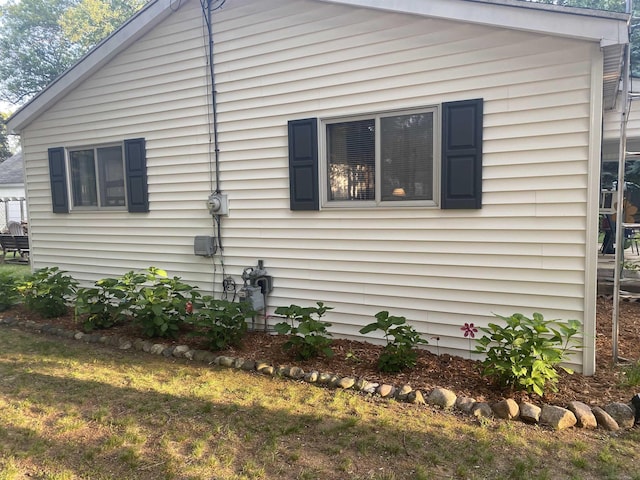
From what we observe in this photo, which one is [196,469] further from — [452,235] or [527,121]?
[527,121]

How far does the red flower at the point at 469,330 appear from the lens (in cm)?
405

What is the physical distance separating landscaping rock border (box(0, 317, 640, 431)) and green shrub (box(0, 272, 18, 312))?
142 inches

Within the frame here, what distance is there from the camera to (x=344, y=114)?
457 cm

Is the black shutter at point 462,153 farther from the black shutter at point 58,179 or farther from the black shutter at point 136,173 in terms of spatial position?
the black shutter at point 58,179

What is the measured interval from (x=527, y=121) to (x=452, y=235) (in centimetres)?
Result: 118

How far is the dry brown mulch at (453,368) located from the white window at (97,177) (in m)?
2.16

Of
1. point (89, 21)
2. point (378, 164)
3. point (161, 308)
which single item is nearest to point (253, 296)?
point (161, 308)

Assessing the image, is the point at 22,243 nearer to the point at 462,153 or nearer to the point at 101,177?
the point at 101,177

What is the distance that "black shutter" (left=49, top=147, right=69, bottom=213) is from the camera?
681cm

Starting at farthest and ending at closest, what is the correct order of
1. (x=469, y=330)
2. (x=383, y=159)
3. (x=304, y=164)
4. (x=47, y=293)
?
(x=47, y=293) → (x=304, y=164) → (x=383, y=159) → (x=469, y=330)

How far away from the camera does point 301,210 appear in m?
4.88

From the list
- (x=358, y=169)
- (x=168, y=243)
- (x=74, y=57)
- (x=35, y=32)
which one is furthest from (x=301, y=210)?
(x=35, y=32)

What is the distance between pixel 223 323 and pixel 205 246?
1253 mm

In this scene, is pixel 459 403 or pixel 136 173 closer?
pixel 459 403
